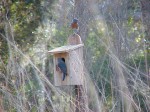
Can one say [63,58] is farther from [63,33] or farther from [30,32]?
[63,33]

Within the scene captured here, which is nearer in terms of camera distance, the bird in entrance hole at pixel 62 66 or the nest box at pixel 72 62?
the nest box at pixel 72 62

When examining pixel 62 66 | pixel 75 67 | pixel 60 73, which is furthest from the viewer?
pixel 60 73

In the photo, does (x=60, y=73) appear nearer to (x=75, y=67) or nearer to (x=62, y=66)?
(x=62, y=66)

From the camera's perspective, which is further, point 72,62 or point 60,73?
point 60,73

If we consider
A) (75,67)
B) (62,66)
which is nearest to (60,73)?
(62,66)

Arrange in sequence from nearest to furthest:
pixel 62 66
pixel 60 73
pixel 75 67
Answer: pixel 75 67 → pixel 62 66 → pixel 60 73

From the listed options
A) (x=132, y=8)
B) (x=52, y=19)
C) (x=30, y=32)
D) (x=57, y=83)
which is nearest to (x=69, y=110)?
(x=57, y=83)

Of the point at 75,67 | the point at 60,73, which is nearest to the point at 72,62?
the point at 75,67

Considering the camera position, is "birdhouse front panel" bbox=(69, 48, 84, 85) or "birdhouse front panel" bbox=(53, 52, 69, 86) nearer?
"birdhouse front panel" bbox=(69, 48, 84, 85)

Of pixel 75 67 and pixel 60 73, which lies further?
pixel 60 73

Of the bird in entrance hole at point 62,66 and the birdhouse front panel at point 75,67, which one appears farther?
the bird in entrance hole at point 62,66

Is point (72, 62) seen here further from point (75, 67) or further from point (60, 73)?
point (60, 73)

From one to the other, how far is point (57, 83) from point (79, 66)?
0.39 metres

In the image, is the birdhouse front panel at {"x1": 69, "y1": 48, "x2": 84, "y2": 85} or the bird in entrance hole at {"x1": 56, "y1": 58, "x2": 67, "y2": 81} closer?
the birdhouse front panel at {"x1": 69, "y1": 48, "x2": 84, "y2": 85}
